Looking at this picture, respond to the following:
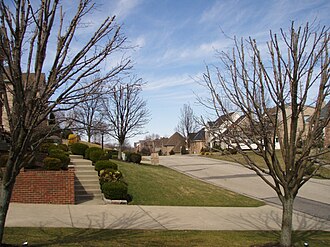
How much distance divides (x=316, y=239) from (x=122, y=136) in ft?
72.5

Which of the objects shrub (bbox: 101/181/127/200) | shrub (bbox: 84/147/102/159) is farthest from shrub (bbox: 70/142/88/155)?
shrub (bbox: 101/181/127/200)

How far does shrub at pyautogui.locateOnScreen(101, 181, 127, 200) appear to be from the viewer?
1202cm

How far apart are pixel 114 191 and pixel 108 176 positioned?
124 centimetres

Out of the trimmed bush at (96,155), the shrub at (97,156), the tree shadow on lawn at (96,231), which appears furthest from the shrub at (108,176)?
the tree shadow on lawn at (96,231)

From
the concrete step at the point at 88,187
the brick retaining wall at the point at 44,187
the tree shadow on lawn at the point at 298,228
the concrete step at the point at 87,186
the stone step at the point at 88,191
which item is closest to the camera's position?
the tree shadow on lawn at the point at 298,228

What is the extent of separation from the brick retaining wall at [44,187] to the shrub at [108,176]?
1.74 meters

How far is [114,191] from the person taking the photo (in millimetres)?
12016

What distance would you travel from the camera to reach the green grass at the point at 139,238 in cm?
660

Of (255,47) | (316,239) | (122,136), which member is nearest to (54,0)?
(255,47)

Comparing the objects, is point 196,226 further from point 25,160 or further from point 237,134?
point 25,160

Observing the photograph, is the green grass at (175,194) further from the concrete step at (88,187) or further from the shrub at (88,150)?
the shrub at (88,150)

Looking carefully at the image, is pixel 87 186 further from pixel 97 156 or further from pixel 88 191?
pixel 97 156

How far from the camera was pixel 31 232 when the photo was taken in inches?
284

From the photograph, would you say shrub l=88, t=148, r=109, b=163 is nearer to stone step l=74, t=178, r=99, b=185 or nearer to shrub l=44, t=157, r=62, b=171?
stone step l=74, t=178, r=99, b=185
